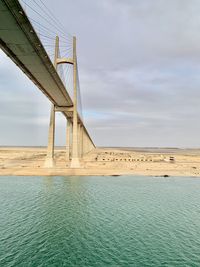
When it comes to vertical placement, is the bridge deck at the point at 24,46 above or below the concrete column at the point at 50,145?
above

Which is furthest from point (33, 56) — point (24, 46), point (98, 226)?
point (98, 226)

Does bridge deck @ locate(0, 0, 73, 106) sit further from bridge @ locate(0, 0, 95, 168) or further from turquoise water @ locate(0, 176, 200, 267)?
turquoise water @ locate(0, 176, 200, 267)

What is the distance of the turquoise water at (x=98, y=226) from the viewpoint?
11.6 m

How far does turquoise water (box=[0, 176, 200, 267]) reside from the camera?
455 inches

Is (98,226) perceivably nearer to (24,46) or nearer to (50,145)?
(24,46)

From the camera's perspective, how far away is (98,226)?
626 inches

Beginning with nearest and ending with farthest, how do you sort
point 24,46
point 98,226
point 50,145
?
point 98,226 < point 24,46 < point 50,145

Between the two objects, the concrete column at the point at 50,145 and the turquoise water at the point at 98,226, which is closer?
the turquoise water at the point at 98,226

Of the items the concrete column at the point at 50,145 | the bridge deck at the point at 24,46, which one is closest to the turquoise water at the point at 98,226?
the bridge deck at the point at 24,46

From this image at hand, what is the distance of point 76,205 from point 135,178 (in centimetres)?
1807

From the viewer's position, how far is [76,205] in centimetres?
2127

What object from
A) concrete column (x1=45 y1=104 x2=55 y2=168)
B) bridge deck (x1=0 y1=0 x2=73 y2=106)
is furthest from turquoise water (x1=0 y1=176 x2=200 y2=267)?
concrete column (x1=45 y1=104 x2=55 y2=168)

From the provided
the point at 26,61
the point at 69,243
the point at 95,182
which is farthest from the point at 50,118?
the point at 69,243

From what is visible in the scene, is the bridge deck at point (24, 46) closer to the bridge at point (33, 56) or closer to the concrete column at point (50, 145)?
the bridge at point (33, 56)
